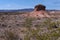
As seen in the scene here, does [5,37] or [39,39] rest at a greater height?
[39,39]

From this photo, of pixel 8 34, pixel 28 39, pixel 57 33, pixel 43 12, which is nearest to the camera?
pixel 57 33

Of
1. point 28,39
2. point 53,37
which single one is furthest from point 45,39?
point 28,39

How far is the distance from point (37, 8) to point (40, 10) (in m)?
1.17

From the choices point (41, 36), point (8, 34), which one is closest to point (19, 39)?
point (8, 34)

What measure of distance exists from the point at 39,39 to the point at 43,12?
194 feet

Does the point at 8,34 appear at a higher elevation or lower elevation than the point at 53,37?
lower

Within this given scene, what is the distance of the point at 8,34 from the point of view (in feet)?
85.4

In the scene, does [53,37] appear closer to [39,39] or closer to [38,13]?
[39,39]

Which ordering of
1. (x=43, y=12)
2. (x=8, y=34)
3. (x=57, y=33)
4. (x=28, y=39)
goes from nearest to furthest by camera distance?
(x=57, y=33) < (x=28, y=39) < (x=8, y=34) < (x=43, y=12)

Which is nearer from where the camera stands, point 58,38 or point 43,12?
point 58,38

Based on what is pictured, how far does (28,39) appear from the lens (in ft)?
62.4

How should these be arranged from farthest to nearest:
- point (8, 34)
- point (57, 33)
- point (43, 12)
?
point (43, 12) → point (8, 34) → point (57, 33)

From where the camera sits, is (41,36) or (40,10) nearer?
(41,36)

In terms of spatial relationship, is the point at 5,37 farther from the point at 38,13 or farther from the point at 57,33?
the point at 38,13
